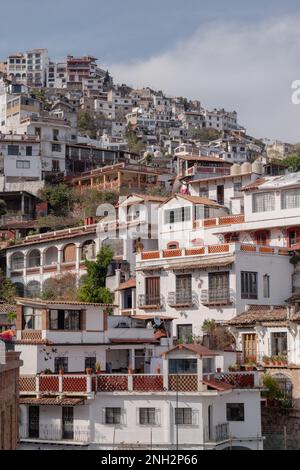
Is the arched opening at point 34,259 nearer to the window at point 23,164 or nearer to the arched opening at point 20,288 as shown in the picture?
the arched opening at point 20,288

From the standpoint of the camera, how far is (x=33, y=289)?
203 ft

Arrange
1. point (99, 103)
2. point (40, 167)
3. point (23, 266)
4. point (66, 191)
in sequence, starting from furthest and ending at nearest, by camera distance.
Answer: point (99, 103), point (40, 167), point (66, 191), point (23, 266)

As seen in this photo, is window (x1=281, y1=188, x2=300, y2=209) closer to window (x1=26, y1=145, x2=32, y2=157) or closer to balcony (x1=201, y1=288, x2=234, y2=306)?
balcony (x1=201, y1=288, x2=234, y2=306)

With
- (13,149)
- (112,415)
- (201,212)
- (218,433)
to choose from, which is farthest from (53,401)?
(13,149)

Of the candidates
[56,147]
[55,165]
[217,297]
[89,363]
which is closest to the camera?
[89,363]

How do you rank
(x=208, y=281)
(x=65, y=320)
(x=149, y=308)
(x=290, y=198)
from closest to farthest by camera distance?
1. (x=65, y=320)
2. (x=208, y=281)
3. (x=149, y=308)
4. (x=290, y=198)

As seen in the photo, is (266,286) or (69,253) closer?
(266,286)

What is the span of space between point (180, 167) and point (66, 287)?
22.3 meters

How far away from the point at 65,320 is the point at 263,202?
1850 cm

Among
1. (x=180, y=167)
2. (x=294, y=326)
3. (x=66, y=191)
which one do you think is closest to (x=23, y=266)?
(x=66, y=191)

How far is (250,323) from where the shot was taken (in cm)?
3844

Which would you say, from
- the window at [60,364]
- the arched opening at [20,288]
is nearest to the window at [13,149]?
the arched opening at [20,288]

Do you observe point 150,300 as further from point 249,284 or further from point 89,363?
point 89,363

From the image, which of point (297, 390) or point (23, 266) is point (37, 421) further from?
point (23, 266)
